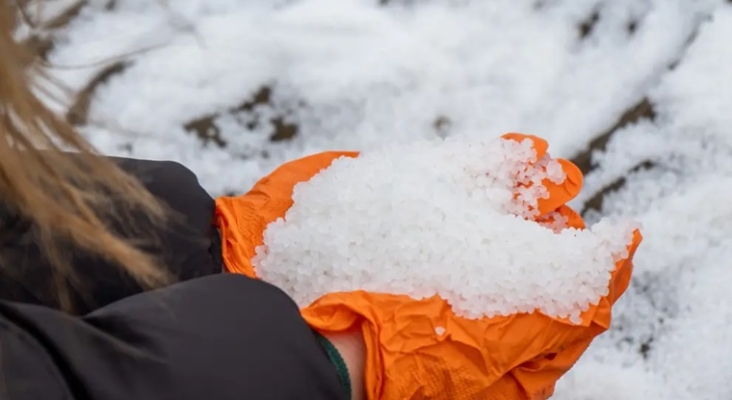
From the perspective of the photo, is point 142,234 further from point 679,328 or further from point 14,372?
point 679,328

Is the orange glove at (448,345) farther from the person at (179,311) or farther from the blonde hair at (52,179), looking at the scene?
the blonde hair at (52,179)

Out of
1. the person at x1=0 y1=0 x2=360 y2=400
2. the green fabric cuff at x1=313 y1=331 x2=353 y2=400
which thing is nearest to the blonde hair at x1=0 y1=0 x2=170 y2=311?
the person at x1=0 y1=0 x2=360 y2=400

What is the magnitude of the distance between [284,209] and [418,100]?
0.37 meters

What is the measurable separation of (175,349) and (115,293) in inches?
6.9

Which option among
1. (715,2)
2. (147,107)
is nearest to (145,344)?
(147,107)

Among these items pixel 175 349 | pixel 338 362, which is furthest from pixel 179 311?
pixel 338 362

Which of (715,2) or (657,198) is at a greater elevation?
(715,2)

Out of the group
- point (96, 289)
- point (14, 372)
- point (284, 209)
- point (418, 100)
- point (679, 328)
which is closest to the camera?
point (14, 372)

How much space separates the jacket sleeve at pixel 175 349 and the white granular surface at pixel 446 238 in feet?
0.40

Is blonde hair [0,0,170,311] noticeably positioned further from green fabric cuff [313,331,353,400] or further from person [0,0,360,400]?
green fabric cuff [313,331,353,400]

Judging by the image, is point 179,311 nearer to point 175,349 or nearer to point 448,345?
point 175,349

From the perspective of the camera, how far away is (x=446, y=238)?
680mm

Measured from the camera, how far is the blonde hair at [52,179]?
0.44 metres

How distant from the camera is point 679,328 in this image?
93cm
